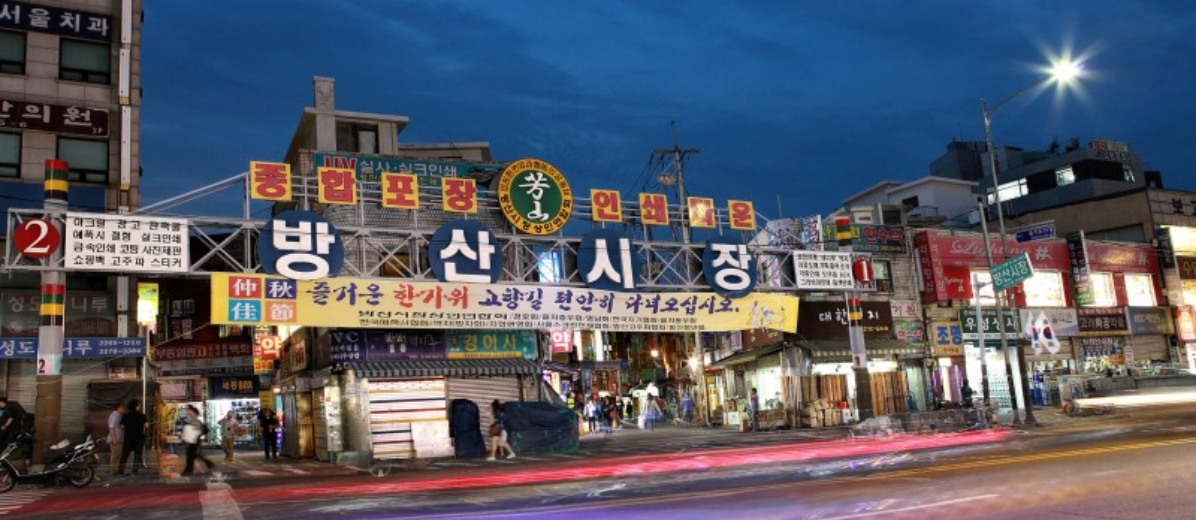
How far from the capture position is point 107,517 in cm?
1384

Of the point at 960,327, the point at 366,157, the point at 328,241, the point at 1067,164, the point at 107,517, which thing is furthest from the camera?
the point at 1067,164

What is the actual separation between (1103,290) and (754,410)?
23207 millimetres

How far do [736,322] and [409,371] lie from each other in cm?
1119

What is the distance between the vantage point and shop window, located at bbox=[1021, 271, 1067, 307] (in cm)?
4424

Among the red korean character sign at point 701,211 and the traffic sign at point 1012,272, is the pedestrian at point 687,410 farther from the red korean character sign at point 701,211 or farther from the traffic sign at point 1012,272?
the traffic sign at point 1012,272

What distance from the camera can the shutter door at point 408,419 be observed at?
27328 millimetres

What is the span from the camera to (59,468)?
1898 cm

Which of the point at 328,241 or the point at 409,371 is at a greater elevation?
the point at 328,241

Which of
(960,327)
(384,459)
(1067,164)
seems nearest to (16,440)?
(384,459)

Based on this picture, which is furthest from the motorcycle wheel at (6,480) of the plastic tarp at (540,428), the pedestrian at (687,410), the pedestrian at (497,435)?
the pedestrian at (687,410)

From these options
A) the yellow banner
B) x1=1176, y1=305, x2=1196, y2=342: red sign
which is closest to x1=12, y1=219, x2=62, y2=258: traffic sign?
the yellow banner

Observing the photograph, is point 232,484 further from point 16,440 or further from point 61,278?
point 61,278

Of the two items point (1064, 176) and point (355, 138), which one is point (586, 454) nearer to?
point (355, 138)

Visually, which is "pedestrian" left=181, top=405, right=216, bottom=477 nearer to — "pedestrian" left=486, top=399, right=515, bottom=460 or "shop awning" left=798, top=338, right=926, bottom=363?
"pedestrian" left=486, top=399, right=515, bottom=460
